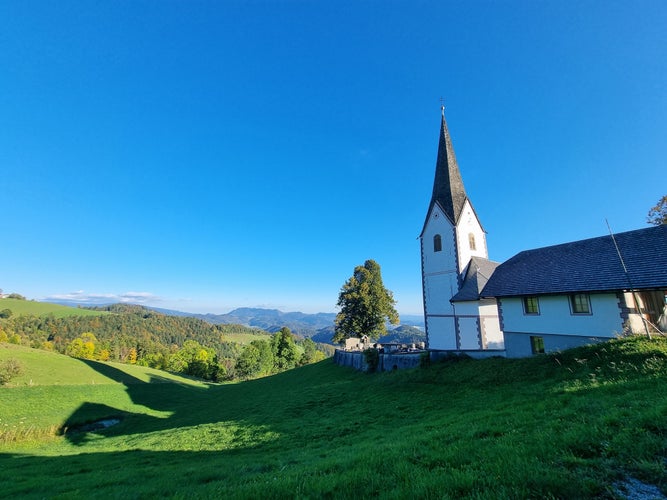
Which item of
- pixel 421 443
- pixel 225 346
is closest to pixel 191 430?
pixel 421 443

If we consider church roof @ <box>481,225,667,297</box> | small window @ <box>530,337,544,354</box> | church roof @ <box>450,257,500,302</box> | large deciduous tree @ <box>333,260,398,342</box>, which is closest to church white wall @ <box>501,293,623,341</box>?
small window @ <box>530,337,544,354</box>

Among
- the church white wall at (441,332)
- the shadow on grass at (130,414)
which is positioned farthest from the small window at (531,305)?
the shadow on grass at (130,414)

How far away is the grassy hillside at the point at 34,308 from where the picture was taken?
5812 inches

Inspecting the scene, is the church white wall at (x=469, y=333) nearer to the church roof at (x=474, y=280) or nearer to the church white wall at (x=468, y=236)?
the church roof at (x=474, y=280)

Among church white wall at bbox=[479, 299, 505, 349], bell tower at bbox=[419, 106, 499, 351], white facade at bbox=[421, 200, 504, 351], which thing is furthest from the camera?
bell tower at bbox=[419, 106, 499, 351]

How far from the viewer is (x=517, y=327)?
18844mm

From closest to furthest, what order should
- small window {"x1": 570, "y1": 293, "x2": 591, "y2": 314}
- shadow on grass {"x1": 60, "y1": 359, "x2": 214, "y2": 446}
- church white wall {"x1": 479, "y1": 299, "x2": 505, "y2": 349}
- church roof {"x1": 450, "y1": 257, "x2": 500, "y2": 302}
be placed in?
small window {"x1": 570, "y1": 293, "x2": 591, "y2": 314} → shadow on grass {"x1": 60, "y1": 359, "x2": 214, "y2": 446} → church white wall {"x1": 479, "y1": 299, "x2": 505, "y2": 349} → church roof {"x1": 450, "y1": 257, "x2": 500, "y2": 302}

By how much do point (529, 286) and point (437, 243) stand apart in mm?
10428

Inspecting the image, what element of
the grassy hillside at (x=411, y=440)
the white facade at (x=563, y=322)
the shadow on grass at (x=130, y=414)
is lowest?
the shadow on grass at (x=130, y=414)

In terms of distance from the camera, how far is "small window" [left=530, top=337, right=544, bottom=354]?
17.7 m

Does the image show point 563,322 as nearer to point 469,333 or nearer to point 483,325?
point 483,325

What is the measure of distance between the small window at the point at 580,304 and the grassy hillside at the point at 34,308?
206890mm

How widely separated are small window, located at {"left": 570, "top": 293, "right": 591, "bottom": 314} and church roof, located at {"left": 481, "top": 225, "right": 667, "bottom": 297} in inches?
21.2

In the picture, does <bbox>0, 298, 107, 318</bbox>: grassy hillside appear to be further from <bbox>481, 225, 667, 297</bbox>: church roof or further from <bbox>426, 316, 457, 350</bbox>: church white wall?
<bbox>481, 225, 667, 297</bbox>: church roof
